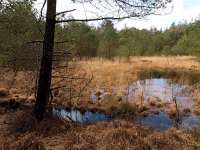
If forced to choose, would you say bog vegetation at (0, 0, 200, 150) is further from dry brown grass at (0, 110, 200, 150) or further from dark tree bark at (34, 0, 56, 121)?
dark tree bark at (34, 0, 56, 121)

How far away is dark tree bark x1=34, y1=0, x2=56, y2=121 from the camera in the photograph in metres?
7.71

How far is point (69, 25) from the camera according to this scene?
35.8 ft

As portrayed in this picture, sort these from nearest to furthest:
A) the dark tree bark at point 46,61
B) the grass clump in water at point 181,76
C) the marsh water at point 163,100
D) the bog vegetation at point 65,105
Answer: the bog vegetation at point 65,105 < the dark tree bark at point 46,61 < the marsh water at point 163,100 < the grass clump in water at point 181,76

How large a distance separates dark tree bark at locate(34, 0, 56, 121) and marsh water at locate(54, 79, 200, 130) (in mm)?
2254

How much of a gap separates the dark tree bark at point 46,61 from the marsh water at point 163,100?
2.25 m

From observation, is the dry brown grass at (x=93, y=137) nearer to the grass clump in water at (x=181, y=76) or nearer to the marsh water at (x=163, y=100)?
the marsh water at (x=163, y=100)

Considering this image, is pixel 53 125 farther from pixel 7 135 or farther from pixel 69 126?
pixel 7 135

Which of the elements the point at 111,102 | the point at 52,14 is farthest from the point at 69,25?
the point at 111,102

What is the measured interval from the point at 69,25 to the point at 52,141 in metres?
4.90

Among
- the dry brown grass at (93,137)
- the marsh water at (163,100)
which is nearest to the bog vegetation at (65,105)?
the dry brown grass at (93,137)

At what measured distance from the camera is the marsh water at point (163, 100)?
37.2 ft

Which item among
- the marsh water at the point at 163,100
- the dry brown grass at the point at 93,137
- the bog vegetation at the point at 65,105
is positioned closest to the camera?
the dry brown grass at the point at 93,137

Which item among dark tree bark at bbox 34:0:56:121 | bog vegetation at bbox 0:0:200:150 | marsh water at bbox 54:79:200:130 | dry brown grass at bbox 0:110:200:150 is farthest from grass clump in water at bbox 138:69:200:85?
dark tree bark at bbox 34:0:56:121

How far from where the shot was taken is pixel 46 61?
25.5ft
